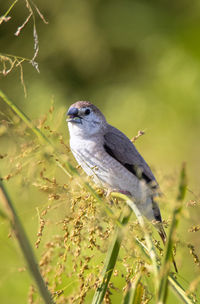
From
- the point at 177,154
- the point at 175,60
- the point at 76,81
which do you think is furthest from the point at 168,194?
the point at 76,81

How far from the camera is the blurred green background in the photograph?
3.83 m

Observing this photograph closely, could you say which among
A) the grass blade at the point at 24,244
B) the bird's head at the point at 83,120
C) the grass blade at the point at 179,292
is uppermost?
the bird's head at the point at 83,120

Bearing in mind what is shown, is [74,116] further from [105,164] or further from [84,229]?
[84,229]

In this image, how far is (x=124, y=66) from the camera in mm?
4574

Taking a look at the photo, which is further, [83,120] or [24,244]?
[83,120]

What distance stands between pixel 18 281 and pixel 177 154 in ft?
5.17

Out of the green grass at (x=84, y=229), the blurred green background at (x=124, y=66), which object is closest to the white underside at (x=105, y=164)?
the green grass at (x=84, y=229)

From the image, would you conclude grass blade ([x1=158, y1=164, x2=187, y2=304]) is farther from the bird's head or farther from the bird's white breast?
the bird's head

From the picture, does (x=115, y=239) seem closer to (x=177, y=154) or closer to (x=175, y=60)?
(x=177, y=154)

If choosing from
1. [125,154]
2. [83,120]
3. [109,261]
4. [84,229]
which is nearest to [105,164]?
[125,154]

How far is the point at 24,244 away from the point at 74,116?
1.52m

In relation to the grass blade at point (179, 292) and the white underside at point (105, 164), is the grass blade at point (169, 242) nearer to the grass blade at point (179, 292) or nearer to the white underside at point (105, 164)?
the grass blade at point (179, 292)

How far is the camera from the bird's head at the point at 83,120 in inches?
79.3

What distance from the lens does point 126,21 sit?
4.51 meters
